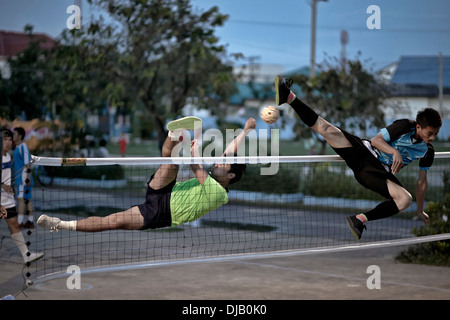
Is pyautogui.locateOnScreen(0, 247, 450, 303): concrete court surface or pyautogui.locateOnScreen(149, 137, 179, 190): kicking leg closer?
pyautogui.locateOnScreen(149, 137, 179, 190): kicking leg

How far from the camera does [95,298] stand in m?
8.28

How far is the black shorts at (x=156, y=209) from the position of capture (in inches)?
276

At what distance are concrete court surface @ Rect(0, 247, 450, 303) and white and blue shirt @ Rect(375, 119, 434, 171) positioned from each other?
89.6 inches

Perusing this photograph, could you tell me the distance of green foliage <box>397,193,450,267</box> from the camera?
35.6 feet

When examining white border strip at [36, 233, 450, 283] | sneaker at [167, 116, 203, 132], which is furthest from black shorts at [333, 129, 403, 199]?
sneaker at [167, 116, 203, 132]

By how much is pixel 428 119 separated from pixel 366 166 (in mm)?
889

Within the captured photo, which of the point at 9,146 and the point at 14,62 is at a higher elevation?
the point at 14,62

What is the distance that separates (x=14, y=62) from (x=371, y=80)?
18135 mm

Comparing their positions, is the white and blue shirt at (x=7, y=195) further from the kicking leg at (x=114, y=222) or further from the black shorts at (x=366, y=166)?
the black shorts at (x=366, y=166)

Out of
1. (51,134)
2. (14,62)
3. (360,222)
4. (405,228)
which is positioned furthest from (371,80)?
(14,62)

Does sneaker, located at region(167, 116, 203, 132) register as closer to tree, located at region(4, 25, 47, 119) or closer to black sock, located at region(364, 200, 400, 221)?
black sock, located at region(364, 200, 400, 221)

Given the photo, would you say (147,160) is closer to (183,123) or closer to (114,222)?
(183,123)

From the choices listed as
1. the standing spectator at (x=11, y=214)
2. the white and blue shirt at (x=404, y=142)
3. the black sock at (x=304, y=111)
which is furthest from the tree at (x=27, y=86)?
the white and blue shirt at (x=404, y=142)

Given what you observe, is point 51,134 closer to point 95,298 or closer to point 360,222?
point 95,298
